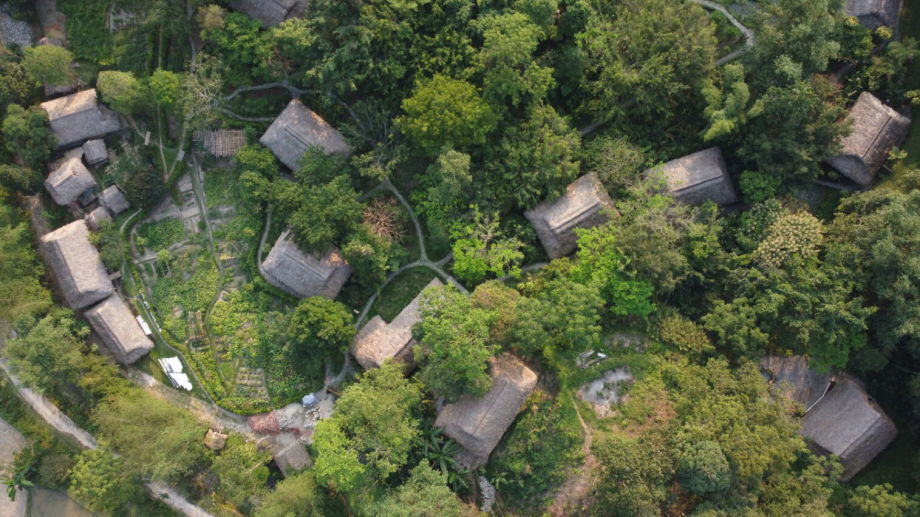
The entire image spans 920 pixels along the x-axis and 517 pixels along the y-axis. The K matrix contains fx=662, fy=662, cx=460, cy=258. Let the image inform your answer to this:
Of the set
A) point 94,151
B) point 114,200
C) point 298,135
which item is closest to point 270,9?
point 298,135

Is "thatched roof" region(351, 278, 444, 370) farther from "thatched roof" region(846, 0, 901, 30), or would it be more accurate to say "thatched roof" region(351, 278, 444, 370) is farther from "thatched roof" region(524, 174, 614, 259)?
"thatched roof" region(846, 0, 901, 30)

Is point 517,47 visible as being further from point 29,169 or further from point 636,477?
point 29,169

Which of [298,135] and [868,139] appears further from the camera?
[298,135]

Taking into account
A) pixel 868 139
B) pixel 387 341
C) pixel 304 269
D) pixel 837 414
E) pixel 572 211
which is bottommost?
pixel 837 414

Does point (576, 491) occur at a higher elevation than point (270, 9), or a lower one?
lower

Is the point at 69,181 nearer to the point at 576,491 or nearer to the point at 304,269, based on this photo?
the point at 304,269

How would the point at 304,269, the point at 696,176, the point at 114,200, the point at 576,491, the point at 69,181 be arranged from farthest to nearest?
1. the point at 114,200
2. the point at 69,181
3. the point at 304,269
4. the point at 696,176
5. the point at 576,491

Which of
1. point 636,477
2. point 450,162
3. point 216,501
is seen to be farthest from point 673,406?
point 216,501
